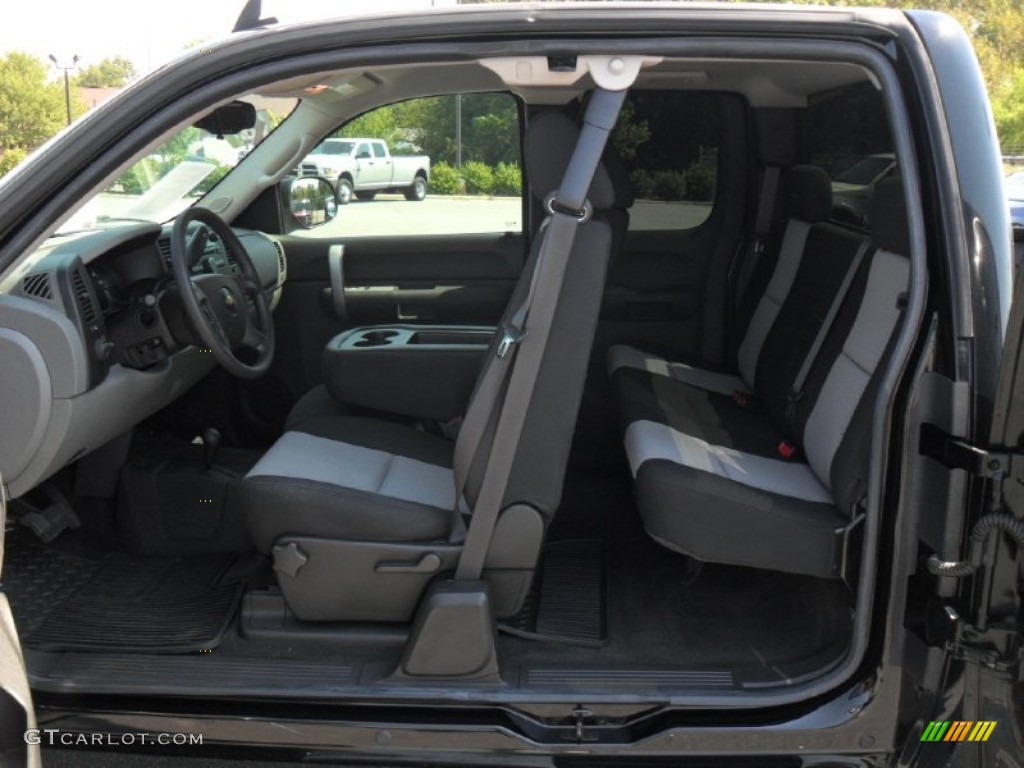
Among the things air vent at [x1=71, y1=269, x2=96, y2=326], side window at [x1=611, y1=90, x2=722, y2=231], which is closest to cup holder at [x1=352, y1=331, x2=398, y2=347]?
air vent at [x1=71, y1=269, x2=96, y2=326]

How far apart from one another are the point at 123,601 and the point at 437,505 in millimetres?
843

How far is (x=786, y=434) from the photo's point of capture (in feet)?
8.27

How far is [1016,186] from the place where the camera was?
8156mm

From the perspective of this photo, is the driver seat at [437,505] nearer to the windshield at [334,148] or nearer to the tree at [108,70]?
the windshield at [334,148]

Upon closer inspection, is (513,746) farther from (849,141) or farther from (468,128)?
(468,128)

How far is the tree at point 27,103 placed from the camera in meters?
15.0

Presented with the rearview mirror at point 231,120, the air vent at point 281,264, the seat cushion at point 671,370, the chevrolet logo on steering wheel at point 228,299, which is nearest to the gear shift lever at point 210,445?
the chevrolet logo on steering wheel at point 228,299

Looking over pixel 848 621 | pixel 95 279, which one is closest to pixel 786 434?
pixel 848 621

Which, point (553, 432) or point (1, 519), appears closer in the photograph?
point (1, 519)

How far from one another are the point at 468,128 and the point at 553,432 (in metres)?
1.65

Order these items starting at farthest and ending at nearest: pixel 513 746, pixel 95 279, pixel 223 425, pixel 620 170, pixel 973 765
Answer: pixel 223 425, pixel 620 170, pixel 95 279, pixel 513 746, pixel 973 765

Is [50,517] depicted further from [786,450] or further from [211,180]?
[786,450]

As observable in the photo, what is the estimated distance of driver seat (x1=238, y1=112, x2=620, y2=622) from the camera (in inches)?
71.9

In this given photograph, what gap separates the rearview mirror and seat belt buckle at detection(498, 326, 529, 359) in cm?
87
